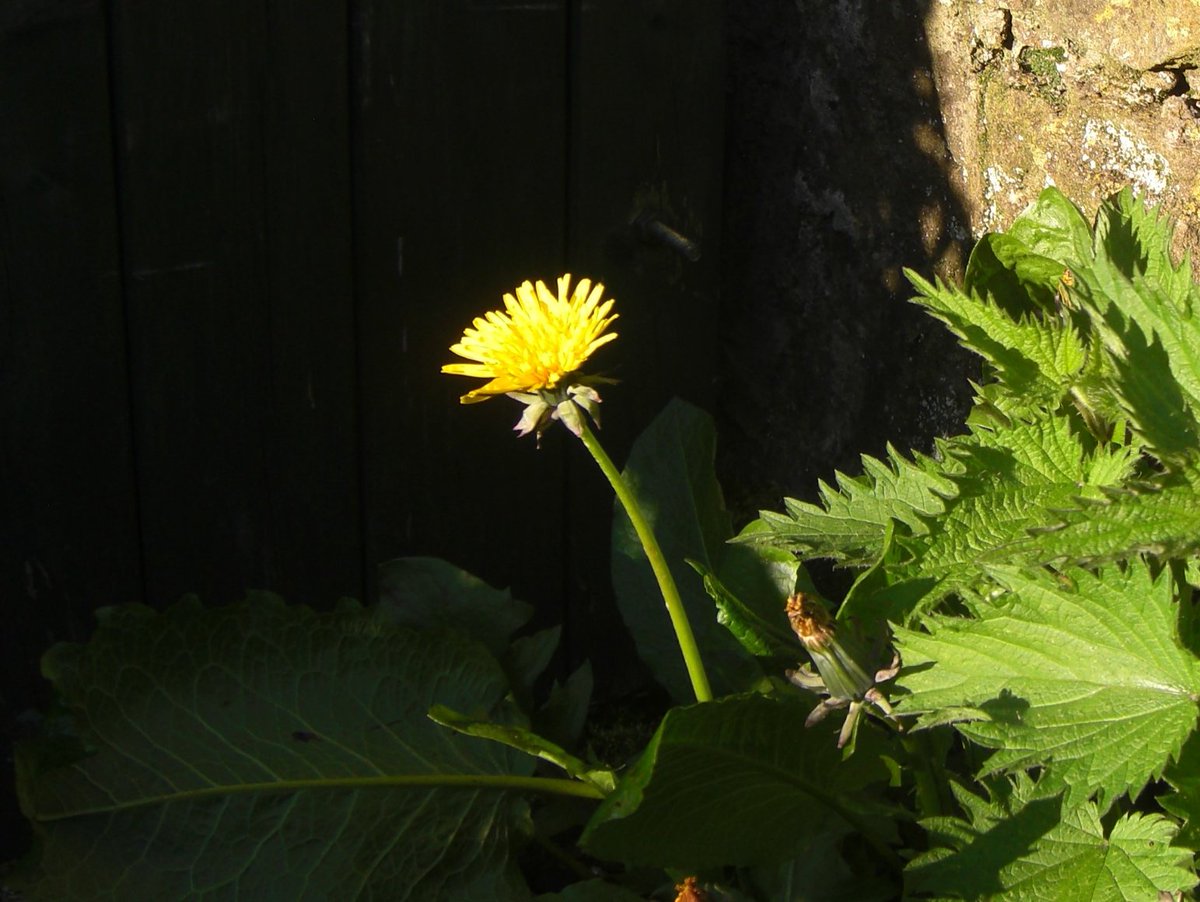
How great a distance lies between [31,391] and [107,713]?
1.78ft

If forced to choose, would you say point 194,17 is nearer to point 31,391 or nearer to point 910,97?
point 31,391

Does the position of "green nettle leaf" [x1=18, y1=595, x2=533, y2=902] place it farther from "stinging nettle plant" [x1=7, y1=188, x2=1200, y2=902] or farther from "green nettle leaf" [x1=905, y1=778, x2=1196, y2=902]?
"green nettle leaf" [x1=905, y1=778, x2=1196, y2=902]

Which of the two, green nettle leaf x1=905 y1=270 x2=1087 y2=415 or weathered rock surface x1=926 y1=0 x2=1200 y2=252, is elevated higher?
weathered rock surface x1=926 y1=0 x2=1200 y2=252

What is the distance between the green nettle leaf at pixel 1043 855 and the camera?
111 centimetres

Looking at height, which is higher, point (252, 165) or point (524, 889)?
point (252, 165)

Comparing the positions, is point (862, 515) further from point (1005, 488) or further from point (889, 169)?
point (889, 169)

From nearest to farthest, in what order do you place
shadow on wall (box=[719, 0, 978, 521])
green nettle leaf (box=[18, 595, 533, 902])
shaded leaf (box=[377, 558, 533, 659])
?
green nettle leaf (box=[18, 595, 533, 902]) → shaded leaf (box=[377, 558, 533, 659]) → shadow on wall (box=[719, 0, 978, 521])

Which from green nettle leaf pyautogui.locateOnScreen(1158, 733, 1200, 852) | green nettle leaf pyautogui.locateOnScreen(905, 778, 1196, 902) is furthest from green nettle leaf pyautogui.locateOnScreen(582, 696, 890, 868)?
green nettle leaf pyautogui.locateOnScreen(1158, 733, 1200, 852)

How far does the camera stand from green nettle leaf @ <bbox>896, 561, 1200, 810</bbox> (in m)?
1.03

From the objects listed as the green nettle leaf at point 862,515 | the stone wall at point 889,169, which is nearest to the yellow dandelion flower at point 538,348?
the green nettle leaf at point 862,515

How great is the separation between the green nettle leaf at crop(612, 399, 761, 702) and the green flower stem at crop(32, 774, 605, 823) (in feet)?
0.82

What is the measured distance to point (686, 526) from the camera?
1.66 metres

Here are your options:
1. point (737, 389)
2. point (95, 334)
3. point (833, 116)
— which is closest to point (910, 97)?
point (833, 116)

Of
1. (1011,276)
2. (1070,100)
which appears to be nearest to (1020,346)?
(1011,276)
